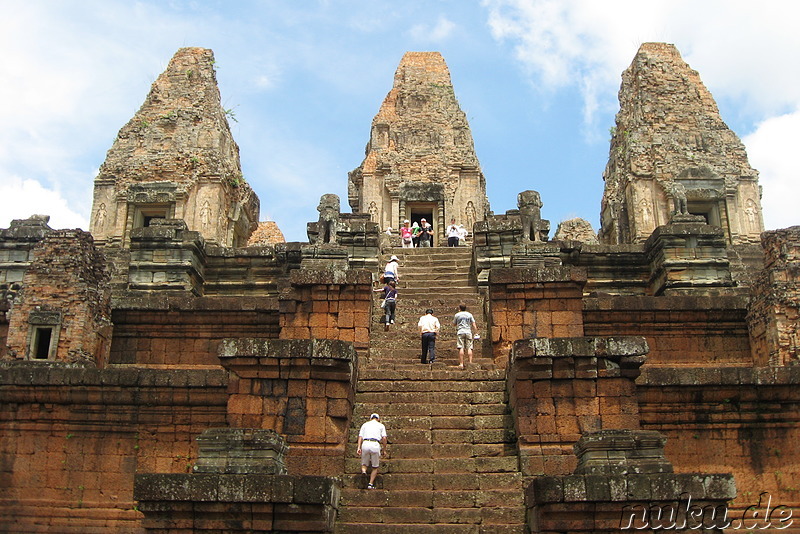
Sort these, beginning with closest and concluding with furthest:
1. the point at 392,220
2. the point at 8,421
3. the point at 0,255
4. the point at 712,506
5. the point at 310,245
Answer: the point at 712,506
the point at 8,421
the point at 310,245
the point at 0,255
the point at 392,220

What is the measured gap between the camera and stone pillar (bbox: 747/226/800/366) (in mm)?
11844

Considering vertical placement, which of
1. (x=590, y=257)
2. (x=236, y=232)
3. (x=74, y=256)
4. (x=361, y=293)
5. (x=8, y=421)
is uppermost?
(x=236, y=232)

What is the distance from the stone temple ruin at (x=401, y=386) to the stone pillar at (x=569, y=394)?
0.02 meters

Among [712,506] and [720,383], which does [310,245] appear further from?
[712,506]

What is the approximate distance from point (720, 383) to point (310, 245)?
9268mm

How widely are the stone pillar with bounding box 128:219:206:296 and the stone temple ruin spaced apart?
48 mm

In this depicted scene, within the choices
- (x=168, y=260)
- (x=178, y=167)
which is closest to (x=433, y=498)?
(x=168, y=260)

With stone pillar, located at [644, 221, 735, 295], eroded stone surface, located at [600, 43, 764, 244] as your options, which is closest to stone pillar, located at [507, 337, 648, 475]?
stone pillar, located at [644, 221, 735, 295]

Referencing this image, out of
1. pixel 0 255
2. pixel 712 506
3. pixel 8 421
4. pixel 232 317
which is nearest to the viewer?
pixel 712 506

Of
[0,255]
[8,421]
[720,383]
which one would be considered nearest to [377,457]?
[720,383]

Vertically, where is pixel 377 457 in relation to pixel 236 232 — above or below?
below

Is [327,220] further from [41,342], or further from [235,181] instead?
[235,181]

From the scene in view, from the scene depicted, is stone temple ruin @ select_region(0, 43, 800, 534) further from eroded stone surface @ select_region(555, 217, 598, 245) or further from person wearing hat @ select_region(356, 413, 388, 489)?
eroded stone surface @ select_region(555, 217, 598, 245)

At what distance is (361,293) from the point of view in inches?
428
